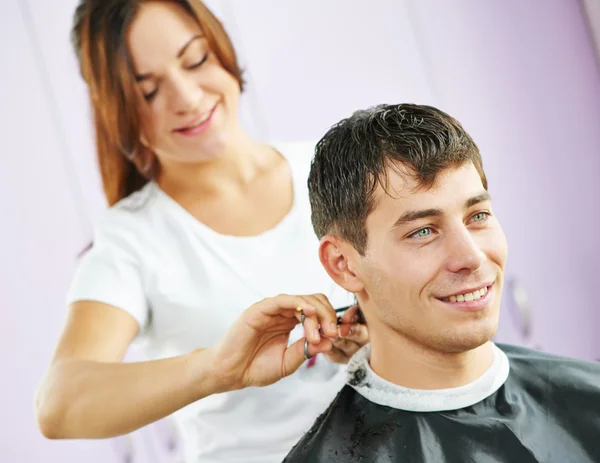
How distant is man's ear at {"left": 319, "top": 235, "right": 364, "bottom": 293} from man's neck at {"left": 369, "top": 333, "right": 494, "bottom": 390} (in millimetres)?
137

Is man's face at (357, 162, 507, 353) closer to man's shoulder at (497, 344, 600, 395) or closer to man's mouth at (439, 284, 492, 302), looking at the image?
man's mouth at (439, 284, 492, 302)

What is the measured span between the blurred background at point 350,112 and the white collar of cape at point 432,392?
4.43 ft

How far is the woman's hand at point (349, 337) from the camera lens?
1584mm

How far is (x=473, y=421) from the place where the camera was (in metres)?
1.47

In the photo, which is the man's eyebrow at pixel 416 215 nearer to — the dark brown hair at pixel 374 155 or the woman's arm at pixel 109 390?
the dark brown hair at pixel 374 155

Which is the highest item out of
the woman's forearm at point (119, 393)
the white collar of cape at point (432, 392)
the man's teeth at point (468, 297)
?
the man's teeth at point (468, 297)

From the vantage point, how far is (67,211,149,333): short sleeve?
1.60m

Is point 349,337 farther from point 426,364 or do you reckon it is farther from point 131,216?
point 131,216

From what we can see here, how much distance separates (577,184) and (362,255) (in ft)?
6.58

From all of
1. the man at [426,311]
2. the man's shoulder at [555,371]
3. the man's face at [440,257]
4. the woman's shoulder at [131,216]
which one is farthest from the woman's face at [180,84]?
the man's shoulder at [555,371]

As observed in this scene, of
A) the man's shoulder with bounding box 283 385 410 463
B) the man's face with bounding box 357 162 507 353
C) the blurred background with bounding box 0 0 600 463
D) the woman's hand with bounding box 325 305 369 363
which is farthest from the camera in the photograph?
the blurred background with bounding box 0 0 600 463

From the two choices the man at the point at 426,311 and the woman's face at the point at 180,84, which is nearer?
the man at the point at 426,311

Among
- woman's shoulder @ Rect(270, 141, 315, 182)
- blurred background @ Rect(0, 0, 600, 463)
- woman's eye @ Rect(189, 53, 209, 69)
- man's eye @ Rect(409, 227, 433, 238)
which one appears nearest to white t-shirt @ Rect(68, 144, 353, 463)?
woman's shoulder @ Rect(270, 141, 315, 182)

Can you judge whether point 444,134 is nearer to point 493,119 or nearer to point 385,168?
point 385,168
